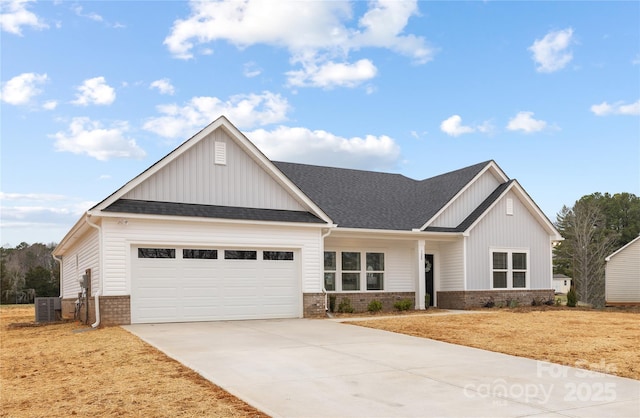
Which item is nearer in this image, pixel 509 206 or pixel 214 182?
pixel 214 182

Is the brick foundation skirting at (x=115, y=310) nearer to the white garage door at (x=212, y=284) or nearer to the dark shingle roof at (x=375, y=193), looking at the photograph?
the white garage door at (x=212, y=284)

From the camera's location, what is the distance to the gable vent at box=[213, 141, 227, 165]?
18500 millimetres

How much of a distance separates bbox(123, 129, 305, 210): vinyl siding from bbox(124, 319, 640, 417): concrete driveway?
590 centimetres

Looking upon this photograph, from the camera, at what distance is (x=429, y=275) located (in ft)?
81.1

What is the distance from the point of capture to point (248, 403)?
694 cm

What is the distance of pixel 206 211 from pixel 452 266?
11.1 m

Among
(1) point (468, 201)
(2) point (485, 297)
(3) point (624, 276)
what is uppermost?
(1) point (468, 201)

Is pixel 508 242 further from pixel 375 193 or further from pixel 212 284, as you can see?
pixel 212 284

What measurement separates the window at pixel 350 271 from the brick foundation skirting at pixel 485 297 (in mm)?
3971

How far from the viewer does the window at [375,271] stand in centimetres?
2322

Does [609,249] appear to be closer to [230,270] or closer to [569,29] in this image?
[569,29]

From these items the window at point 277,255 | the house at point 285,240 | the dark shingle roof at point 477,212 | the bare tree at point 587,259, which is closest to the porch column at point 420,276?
the house at point 285,240

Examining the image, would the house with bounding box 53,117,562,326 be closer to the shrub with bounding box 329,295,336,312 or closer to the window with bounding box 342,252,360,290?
the window with bounding box 342,252,360,290

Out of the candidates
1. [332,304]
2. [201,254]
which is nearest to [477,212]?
[332,304]
